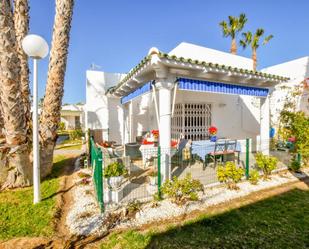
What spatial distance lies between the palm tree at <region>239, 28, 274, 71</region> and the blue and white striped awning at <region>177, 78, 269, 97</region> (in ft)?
53.6

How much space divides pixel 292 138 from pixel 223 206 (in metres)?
7.59

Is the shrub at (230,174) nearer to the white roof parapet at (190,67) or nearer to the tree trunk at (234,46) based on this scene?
the white roof parapet at (190,67)

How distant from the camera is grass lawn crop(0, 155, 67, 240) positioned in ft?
12.4

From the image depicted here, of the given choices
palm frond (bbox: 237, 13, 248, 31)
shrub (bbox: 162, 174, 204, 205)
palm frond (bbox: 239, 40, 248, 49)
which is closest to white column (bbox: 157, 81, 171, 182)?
shrub (bbox: 162, 174, 204, 205)

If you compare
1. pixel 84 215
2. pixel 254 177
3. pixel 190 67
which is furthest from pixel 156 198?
pixel 190 67

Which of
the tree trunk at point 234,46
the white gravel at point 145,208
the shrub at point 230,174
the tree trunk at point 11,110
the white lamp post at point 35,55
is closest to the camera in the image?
the white gravel at point 145,208

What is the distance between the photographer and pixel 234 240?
11.3 ft

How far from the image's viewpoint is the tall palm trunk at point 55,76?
21.6 feet

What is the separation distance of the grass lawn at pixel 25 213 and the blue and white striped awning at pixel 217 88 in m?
5.32

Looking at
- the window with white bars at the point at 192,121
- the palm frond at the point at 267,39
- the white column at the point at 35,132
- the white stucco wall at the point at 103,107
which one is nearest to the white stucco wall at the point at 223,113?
the window with white bars at the point at 192,121

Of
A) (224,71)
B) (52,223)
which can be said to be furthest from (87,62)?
(52,223)

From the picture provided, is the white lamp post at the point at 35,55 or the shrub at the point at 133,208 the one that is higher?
the white lamp post at the point at 35,55

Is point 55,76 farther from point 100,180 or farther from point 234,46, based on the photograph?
point 234,46

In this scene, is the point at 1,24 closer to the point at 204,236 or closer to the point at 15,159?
the point at 15,159
